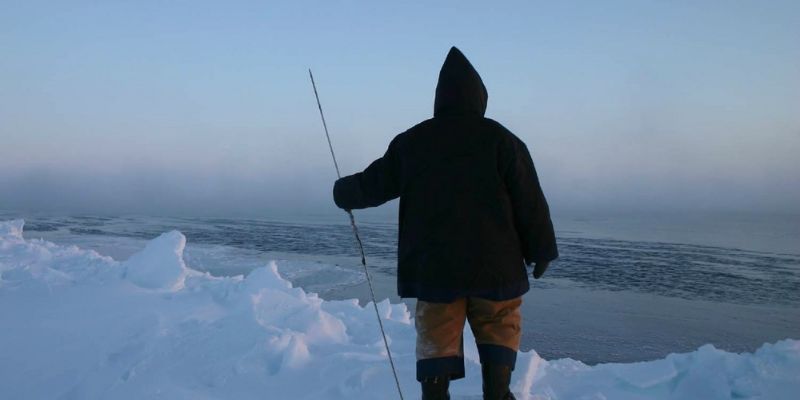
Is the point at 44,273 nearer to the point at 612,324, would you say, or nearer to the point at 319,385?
the point at 319,385

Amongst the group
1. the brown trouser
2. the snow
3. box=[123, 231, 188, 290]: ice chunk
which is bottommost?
the snow

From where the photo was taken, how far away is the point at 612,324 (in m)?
9.15

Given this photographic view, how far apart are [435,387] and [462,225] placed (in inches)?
25.6

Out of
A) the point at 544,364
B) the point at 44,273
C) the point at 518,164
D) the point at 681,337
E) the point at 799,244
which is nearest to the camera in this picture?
the point at 518,164

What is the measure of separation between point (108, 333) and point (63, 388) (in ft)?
2.38

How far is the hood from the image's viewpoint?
1.99 meters

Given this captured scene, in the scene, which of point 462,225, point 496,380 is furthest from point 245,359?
point 462,225

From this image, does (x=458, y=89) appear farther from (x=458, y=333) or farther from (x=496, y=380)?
(x=496, y=380)

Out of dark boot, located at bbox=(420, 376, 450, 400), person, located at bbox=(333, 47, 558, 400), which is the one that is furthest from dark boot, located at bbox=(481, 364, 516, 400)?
dark boot, located at bbox=(420, 376, 450, 400)

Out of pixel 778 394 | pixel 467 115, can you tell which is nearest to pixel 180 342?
pixel 467 115

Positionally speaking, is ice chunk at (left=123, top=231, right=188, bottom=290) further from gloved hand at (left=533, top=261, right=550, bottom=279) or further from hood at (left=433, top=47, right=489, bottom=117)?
gloved hand at (left=533, top=261, right=550, bottom=279)

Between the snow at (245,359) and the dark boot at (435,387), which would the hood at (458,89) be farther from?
the snow at (245,359)

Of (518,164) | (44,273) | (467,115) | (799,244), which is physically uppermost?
(467,115)

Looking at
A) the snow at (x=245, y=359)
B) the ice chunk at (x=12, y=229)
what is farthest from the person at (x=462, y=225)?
the ice chunk at (x=12, y=229)
